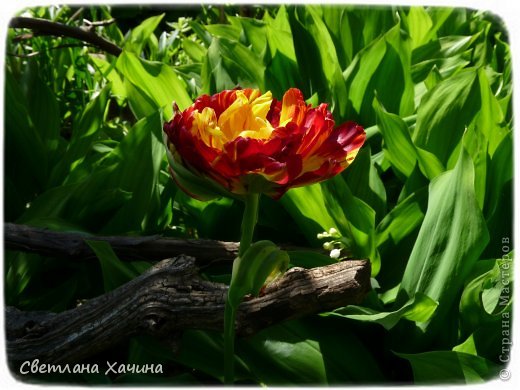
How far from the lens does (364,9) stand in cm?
155

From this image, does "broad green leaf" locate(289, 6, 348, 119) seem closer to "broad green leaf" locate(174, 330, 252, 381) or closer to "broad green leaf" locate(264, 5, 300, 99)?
"broad green leaf" locate(264, 5, 300, 99)

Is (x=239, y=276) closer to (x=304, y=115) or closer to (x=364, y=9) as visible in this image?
(x=304, y=115)

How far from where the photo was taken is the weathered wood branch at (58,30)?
1495 millimetres

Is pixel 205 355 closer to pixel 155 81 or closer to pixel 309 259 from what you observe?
pixel 309 259

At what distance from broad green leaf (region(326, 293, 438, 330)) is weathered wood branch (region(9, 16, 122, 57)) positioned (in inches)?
31.6

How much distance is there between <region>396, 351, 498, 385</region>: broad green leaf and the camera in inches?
38.9

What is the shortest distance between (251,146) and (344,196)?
0.40 m

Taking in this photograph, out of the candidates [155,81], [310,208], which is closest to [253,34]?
[155,81]

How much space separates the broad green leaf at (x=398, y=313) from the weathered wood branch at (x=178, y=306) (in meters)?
0.02

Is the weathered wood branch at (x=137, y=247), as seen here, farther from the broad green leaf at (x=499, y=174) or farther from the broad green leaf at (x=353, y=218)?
the broad green leaf at (x=499, y=174)

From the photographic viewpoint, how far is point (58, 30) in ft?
5.18

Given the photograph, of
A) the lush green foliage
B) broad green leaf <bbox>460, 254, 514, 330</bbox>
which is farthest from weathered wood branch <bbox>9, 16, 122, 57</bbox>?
broad green leaf <bbox>460, 254, 514, 330</bbox>

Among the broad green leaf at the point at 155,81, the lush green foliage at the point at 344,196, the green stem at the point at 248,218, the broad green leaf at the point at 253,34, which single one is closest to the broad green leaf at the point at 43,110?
the lush green foliage at the point at 344,196

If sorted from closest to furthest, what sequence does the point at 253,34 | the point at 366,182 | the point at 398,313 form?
the point at 398,313 → the point at 366,182 → the point at 253,34
